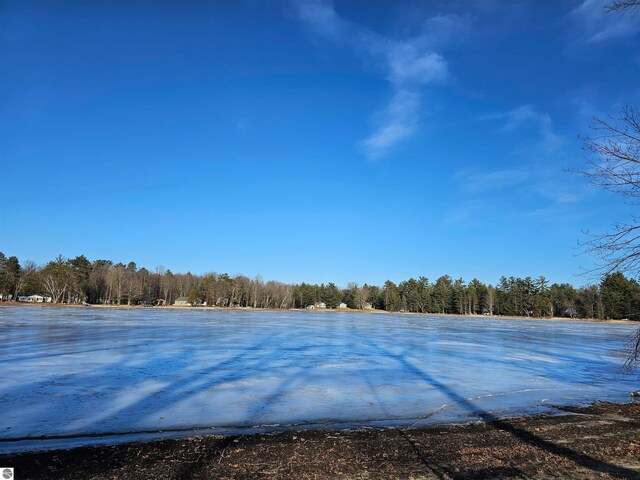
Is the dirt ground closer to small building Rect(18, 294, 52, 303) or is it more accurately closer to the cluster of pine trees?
the cluster of pine trees

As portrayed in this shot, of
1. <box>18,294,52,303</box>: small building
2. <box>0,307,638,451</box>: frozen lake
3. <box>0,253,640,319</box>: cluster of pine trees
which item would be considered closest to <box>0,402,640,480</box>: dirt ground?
Result: <box>0,307,638,451</box>: frozen lake

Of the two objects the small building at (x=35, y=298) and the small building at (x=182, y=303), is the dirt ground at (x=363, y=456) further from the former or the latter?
the small building at (x=182, y=303)

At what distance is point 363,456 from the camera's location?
17.7 ft

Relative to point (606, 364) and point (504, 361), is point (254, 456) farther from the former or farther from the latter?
point (606, 364)

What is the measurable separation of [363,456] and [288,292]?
123265 millimetres

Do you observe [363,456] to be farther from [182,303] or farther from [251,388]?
[182,303]

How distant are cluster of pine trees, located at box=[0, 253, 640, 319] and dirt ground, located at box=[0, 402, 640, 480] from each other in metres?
92.8

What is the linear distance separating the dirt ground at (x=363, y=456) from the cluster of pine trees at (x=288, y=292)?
92765mm

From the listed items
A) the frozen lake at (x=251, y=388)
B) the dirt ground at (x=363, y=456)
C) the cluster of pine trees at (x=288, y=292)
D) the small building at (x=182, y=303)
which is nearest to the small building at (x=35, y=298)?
the cluster of pine trees at (x=288, y=292)

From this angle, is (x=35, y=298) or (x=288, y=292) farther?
(x=288, y=292)

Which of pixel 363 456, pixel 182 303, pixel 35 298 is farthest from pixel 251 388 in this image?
pixel 35 298

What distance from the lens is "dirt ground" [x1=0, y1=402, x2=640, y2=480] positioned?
4820 mm

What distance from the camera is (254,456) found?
5.34m

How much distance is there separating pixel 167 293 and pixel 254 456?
416 ft
